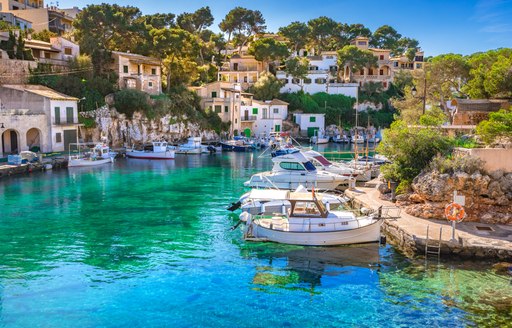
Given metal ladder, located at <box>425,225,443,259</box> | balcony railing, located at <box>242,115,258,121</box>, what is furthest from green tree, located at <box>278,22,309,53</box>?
metal ladder, located at <box>425,225,443,259</box>

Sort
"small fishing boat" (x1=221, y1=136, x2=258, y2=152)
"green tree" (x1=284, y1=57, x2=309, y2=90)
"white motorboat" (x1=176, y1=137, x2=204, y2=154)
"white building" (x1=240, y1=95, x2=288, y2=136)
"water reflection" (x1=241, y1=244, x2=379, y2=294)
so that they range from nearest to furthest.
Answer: "water reflection" (x1=241, y1=244, x2=379, y2=294) → "white motorboat" (x1=176, y1=137, x2=204, y2=154) → "small fishing boat" (x1=221, y1=136, x2=258, y2=152) → "white building" (x1=240, y1=95, x2=288, y2=136) → "green tree" (x1=284, y1=57, x2=309, y2=90)

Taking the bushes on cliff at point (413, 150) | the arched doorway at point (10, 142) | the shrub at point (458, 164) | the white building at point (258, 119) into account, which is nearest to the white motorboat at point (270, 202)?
the bushes on cliff at point (413, 150)

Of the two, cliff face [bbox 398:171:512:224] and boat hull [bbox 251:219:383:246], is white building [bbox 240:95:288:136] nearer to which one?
cliff face [bbox 398:171:512:224]

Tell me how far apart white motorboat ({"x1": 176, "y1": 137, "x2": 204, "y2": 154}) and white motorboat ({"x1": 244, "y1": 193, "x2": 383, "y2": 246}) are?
3833 centimetres

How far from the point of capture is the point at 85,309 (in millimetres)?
14273

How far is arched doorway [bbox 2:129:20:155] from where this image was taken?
45.0 metres

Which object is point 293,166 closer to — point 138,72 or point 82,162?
point 82,162

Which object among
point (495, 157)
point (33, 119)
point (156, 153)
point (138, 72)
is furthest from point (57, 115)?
point (495, 157)

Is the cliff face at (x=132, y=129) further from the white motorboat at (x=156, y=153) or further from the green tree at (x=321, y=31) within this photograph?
→ the green tree at (x=321, y=31)

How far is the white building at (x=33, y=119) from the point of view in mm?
43188

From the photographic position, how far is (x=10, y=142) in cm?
4578

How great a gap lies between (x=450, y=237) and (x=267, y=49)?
211 ft

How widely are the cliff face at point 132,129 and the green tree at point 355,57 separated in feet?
113

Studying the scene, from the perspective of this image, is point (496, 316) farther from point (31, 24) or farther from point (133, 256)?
point (31, 24)
